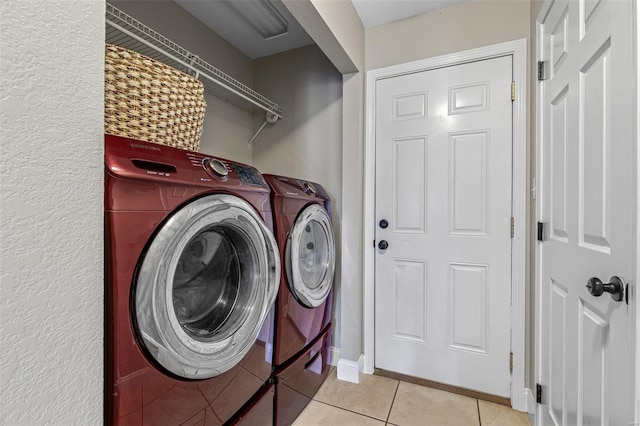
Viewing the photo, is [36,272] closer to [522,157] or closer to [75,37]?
[75,37]

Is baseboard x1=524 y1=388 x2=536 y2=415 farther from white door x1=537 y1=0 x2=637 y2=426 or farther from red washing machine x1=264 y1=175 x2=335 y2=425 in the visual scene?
red washing machine x1=264 y1=175 x2=335 y2=425

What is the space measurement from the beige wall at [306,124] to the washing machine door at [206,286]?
1.00 m

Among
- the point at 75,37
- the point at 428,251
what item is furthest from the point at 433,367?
the point at 75,37

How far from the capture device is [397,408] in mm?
1613

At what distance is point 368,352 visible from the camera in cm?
195

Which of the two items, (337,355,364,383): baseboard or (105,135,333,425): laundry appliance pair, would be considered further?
(337,355,364,383): baseboard

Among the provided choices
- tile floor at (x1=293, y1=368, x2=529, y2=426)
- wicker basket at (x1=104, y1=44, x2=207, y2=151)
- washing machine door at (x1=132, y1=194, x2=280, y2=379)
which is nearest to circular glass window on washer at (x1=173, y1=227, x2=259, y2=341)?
washing machine door at (x1=132, y1=194, x2=280, y2=379)

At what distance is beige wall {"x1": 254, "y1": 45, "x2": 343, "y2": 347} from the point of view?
2.14m

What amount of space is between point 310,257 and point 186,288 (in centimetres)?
78

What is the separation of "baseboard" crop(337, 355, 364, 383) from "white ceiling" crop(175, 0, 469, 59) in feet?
7.48

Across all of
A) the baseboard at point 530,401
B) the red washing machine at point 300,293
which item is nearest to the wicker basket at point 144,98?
the red washing machine at point 300,293

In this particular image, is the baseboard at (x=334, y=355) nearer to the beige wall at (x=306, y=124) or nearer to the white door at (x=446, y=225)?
the beige wall at (x=306, y=124)

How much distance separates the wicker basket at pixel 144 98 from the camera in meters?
0.91

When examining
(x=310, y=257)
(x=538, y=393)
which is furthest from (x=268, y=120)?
(x=538, y=393)
